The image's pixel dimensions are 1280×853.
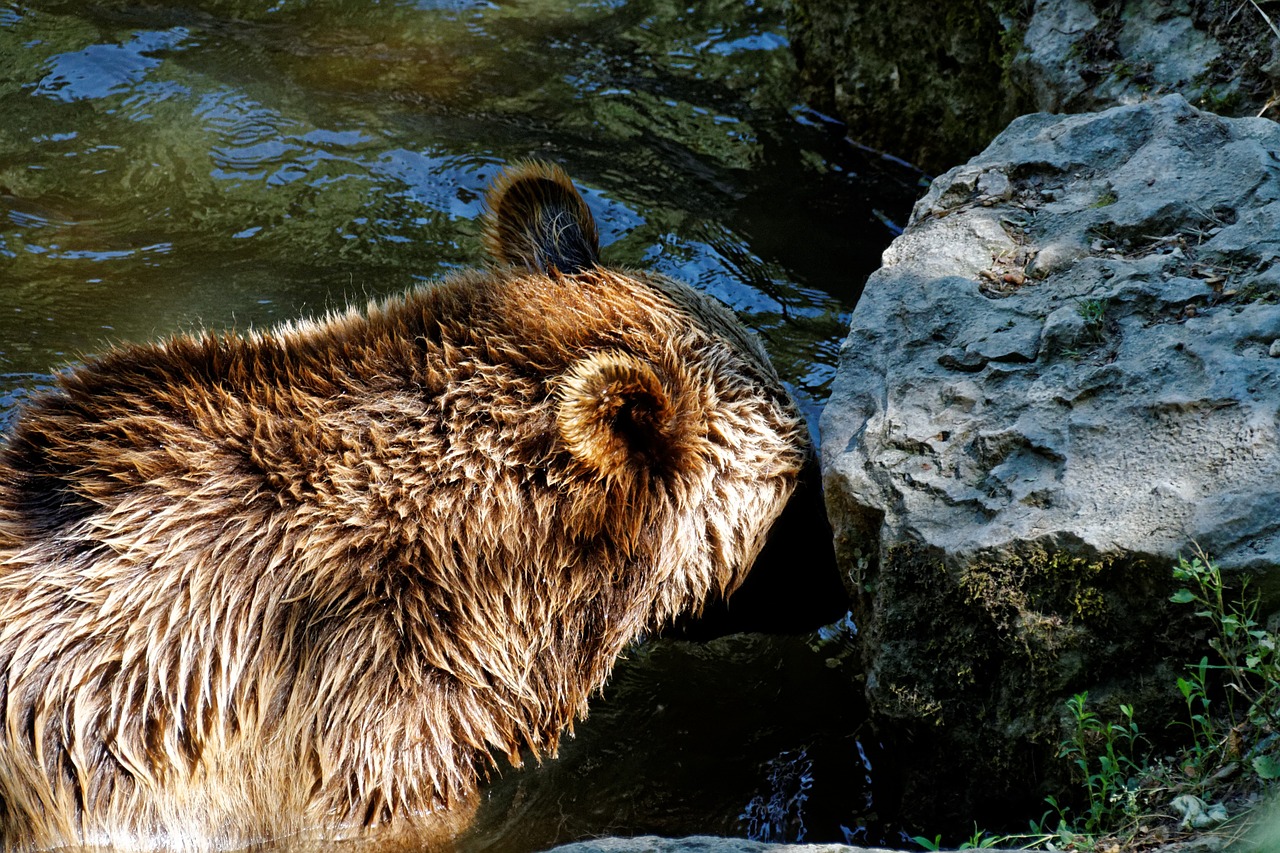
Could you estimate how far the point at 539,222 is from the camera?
4.23m

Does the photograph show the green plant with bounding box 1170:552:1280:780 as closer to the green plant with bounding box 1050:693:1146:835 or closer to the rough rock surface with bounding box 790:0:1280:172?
the green plant with bounding box 1050:693:1146:835

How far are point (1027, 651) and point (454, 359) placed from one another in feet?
6.36

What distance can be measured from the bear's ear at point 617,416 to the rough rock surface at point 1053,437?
540 millimetres

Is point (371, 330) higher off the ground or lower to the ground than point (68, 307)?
lower

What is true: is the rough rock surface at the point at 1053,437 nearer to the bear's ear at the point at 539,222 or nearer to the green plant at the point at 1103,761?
the green plant at the point at 1103,761

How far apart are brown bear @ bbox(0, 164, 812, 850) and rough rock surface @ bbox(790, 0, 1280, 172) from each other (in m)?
2.57

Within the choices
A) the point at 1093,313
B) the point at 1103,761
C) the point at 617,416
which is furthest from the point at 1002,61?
the point at 1103,761

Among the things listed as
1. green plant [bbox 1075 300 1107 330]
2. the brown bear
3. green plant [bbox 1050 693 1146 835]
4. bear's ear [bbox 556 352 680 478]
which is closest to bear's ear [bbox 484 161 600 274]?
the brown bear

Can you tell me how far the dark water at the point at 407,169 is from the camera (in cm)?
605

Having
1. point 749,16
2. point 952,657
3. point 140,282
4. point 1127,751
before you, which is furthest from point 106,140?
point 1127,751

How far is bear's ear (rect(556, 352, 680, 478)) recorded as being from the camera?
3334 mm

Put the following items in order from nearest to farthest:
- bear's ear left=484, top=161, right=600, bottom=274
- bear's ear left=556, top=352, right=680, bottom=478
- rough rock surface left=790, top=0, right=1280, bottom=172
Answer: bear's ear left=556, top=352, right=680, bottom=478 < bear's ear left=484, top=161, right=600, bottom=274 < rough rock surface left=790, top=0, right=1280, bottom=172

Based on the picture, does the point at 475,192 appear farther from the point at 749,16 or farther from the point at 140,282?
the point at 749,16

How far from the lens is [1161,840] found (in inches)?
103
